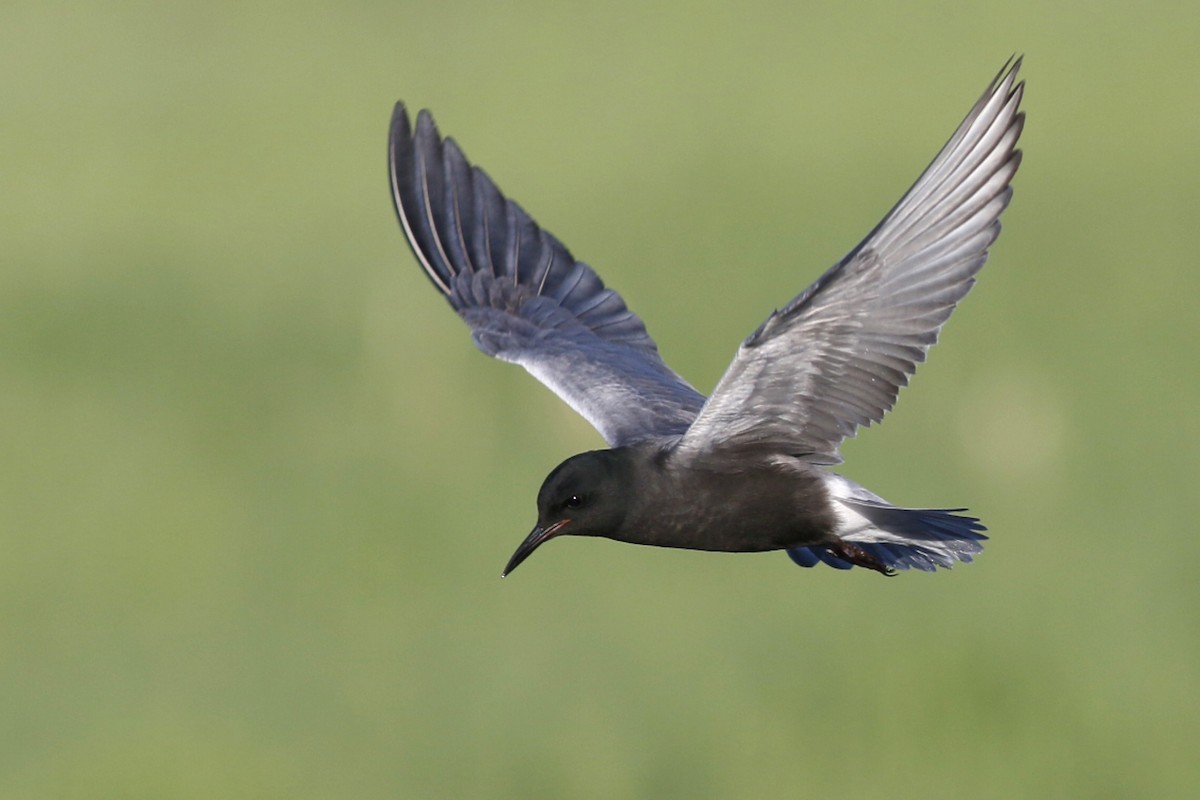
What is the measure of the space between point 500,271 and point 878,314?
11.4ft

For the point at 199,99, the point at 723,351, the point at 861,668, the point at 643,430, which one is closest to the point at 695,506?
the point at 643,430

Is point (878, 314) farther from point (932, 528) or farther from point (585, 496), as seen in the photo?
point (585, 496)

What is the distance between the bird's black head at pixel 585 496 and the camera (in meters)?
10.3

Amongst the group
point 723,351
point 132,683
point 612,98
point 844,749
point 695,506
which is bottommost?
point 132,683

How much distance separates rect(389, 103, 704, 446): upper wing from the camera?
41.4 ft

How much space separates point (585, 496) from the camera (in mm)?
10344

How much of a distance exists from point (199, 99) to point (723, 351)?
12.5 m

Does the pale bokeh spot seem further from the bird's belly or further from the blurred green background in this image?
the bird's belly

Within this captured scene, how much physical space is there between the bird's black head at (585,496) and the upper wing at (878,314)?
34 centimetres

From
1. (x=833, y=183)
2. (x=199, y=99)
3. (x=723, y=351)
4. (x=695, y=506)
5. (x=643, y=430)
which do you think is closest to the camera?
(x=695, y=506)

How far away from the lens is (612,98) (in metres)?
34.3

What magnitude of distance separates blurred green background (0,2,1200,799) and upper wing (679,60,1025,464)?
15.5 m

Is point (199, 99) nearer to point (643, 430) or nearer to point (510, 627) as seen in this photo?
point (510, 627)

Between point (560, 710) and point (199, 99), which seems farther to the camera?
point (199, 99)
